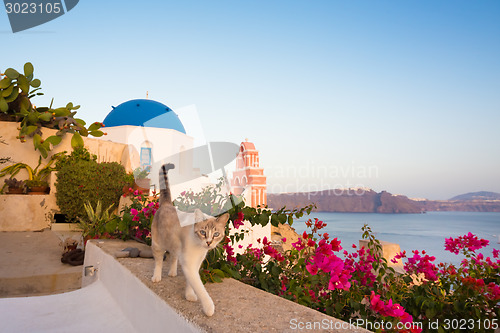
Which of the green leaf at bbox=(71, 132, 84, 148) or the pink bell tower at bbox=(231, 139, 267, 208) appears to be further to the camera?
the pink bell tower at bbox=(231, 139, 267, 208)

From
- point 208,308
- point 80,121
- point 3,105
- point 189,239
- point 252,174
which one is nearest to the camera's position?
point 208,308

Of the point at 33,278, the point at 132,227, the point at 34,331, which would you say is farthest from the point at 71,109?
the point at 34,331

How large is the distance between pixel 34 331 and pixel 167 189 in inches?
61.1

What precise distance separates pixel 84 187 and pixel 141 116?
958 cm

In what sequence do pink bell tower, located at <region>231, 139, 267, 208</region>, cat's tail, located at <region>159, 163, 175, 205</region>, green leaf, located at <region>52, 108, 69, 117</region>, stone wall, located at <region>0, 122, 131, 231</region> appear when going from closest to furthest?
cat's tail, located at <region>159, 163, 175, 205</region>
stone wall, located at <region>0, 122, 131, 231</region>
green leaf, located at <region>52, 108, 69, 117</region>
pink bell tower, located at <region>231, 139, 267, 208</region>

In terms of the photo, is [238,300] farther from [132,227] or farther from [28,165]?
[28,165]

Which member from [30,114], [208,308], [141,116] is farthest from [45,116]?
[208,308]

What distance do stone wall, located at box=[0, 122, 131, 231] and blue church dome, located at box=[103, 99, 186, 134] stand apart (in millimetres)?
5697

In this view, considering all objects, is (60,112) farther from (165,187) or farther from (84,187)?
(165,187)

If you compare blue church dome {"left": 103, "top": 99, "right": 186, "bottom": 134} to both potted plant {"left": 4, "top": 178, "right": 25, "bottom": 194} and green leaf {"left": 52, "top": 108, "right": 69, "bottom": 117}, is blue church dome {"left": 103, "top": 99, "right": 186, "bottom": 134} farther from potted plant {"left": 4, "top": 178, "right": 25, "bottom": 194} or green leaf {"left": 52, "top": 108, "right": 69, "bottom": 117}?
potted plant {"left": 4, "top": 178, "right": 25, "bottom": 194}

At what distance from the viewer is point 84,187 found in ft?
31.5

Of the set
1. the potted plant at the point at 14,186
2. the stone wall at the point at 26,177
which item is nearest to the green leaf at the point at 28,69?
the stone wall at the point at 26,177

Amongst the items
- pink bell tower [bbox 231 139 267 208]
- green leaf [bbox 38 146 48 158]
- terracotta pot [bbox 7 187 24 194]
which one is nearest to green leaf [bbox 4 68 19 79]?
green leaf [bbox 38 146 48 158]

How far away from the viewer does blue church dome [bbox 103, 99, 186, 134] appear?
18.2 m
